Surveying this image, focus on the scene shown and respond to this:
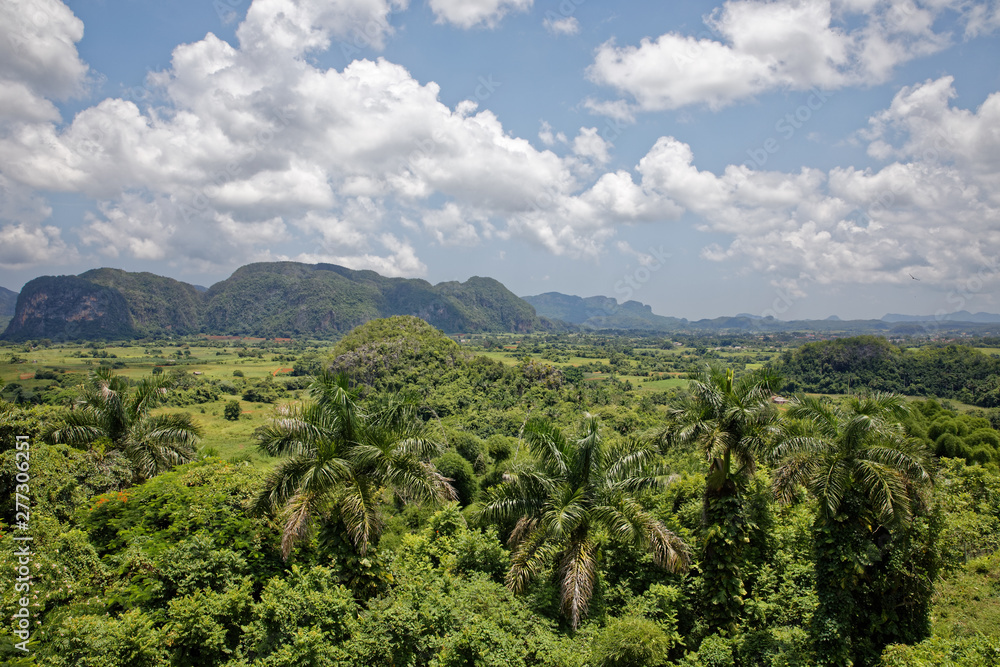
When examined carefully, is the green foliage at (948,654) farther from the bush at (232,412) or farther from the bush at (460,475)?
the bush at (232,412)

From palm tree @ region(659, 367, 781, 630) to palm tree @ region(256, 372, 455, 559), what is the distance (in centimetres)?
651

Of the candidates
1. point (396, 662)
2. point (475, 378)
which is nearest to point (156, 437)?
point (396, 662)

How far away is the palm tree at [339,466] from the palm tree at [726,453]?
6511 mm

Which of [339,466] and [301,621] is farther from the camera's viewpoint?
[339,466]

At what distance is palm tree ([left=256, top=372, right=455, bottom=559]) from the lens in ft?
34.3

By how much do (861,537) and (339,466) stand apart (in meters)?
11.9

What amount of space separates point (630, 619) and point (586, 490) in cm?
276

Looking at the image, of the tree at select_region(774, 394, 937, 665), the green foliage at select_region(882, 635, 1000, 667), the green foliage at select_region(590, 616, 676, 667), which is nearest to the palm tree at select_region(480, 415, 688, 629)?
the green foliage at select_region(590, 616, 676, 667)

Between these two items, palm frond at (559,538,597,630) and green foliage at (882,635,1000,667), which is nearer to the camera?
green foliage at (882,635,1000,667)

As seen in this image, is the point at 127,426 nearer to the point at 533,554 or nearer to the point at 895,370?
the point at 533,554

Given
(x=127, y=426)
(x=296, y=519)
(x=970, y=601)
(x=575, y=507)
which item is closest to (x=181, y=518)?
(x=296, y=519)

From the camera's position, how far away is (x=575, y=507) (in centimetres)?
1080

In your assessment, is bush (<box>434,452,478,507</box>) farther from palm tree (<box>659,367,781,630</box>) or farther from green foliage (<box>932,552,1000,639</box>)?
green foliage (<box>932,552,1000,639</box>)

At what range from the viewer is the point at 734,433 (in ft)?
37.6
